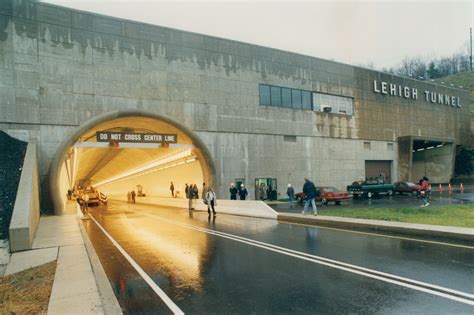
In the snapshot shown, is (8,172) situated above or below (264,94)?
below

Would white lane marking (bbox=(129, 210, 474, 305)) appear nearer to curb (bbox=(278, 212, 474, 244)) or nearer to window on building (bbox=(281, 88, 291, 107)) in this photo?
A: curb (bbox=(278, 212, 474, 244))

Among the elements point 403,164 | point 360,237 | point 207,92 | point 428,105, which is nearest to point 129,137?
point 207,92

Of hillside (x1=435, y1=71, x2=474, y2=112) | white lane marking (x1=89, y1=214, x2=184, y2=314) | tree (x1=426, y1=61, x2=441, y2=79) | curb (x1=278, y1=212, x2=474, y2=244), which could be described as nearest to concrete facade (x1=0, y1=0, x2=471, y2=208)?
curb (x1=278, y1=212, x2=474, y2=244)

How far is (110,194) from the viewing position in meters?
74.9

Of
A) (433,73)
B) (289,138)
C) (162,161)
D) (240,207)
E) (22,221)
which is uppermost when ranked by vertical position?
(433,73)

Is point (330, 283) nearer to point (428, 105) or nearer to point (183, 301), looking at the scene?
point (183, 301)

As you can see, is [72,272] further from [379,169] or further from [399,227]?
[379,169]

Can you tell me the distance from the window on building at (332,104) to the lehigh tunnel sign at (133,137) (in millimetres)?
16861

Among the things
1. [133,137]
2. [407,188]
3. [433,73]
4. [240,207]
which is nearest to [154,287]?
[240,207]

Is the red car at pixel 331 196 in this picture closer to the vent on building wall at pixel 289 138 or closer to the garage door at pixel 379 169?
the vent on building wall at pixel 289 138

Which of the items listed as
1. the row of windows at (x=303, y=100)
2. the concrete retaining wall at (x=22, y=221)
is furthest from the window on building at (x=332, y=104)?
the concrete retaining wall at (x=22, y=221)

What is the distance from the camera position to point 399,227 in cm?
1144

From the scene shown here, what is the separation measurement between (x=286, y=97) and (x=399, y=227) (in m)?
23.9

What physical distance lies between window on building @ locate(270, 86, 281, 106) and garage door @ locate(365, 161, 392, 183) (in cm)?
1503
